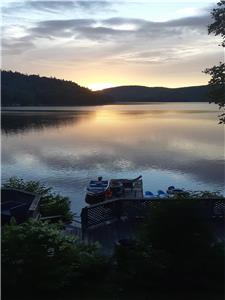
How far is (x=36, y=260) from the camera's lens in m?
9.63

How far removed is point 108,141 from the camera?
82.1 metres

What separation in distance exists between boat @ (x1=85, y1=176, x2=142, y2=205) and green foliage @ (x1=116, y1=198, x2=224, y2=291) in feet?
76.1

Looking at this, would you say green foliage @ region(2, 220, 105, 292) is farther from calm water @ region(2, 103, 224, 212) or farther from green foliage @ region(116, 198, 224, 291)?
calm water @ region(2, 103, 224, 212)

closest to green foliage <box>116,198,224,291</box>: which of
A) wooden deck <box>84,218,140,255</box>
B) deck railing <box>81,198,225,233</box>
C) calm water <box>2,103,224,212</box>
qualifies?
wooden deck <box>84,218,140,255</box>

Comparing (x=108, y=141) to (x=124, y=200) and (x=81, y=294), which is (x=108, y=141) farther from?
A: (x=81, y=294)

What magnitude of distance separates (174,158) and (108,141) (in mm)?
24339

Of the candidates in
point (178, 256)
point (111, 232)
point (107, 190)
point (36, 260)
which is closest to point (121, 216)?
point (111, 232)

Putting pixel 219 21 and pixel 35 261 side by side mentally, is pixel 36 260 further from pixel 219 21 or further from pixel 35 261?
pixel 219 21

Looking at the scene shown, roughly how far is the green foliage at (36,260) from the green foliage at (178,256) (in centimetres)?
146

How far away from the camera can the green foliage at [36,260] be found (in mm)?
9508

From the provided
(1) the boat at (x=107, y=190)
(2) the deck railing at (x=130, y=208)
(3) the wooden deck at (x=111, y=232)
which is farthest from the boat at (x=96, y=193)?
(3) the wooden deck at (x=111, y=232)

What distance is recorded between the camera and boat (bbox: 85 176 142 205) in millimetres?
34000

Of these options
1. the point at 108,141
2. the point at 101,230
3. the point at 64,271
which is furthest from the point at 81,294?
the point at 108,141

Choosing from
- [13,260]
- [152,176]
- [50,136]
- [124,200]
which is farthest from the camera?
[50,136]
